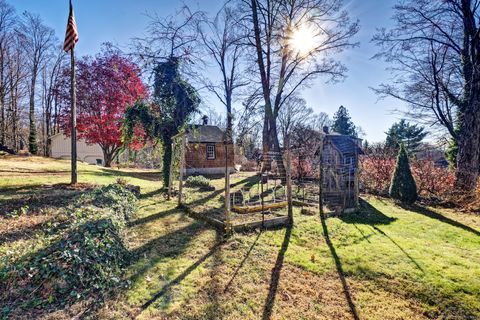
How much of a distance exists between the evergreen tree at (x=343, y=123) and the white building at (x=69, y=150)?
3648 cm

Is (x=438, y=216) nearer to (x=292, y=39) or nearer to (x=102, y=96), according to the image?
(x=292, y=39)

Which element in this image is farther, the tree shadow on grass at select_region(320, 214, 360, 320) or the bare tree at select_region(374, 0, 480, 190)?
the bare tree at select_region(374, 0, 480, 190)

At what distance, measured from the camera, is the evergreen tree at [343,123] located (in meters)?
40.1

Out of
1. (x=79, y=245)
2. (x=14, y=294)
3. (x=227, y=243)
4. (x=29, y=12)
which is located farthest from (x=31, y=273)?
(x=29, y=12)

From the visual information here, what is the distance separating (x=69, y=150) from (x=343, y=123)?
40430 mm

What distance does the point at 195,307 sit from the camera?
2.96 meters

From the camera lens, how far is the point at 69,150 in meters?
27.6

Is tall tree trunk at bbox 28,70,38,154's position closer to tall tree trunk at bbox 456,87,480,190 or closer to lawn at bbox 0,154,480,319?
lawn at bbox 0,154,480,319

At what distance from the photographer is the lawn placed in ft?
9.77

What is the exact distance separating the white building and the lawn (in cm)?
2468

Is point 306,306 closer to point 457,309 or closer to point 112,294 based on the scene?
point 457,309

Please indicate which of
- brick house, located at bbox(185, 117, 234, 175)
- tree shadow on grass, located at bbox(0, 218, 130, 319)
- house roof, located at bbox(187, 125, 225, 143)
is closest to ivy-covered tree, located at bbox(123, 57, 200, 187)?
tree shadow on grass, located at bbox(0, 218, 130, 319)

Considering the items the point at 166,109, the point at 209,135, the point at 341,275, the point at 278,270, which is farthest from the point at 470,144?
the point at 209,135

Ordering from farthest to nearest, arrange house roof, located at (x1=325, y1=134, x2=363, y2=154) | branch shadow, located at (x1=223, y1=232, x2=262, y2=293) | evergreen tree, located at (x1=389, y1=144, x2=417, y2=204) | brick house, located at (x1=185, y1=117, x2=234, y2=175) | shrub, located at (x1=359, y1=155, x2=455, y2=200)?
brick house, located at (x1=185, y1=117, x2=234, y2=175) < house roof, located at (x1=325, y1=134, x2=363, y2=154) < shrub, located at (x1=359, y1=155, x2=455, y2=200) < evergreen tree, located at (x1=389, y1=144, x2=417, y2=204) < branch shadow, located at (x1=223, y1=232, x2=262, y2=293)
